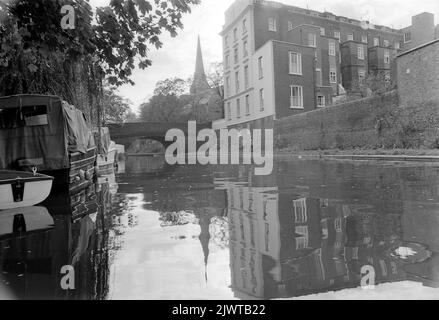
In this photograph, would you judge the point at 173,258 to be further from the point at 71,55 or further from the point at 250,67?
the point at 250,67

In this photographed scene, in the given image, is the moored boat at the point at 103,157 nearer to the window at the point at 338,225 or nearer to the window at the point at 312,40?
the window at the point at 338,225

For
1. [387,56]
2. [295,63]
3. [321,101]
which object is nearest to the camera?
[295,63]

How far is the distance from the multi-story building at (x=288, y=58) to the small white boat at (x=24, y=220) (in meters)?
31.5

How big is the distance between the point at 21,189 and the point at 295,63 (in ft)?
115

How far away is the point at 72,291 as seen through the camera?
3109mm

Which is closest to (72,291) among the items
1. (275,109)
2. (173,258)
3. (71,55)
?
(173,258)

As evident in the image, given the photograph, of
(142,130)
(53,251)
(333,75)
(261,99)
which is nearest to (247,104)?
(261,99)

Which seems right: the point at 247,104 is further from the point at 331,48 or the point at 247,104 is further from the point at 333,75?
the point at 331,48

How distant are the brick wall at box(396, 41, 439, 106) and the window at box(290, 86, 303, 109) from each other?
55.6 feet

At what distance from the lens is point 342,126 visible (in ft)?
83.5

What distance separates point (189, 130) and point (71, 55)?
51.4m

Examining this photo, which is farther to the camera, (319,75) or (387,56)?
(387,56)

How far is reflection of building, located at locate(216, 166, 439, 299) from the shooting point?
10.6ft

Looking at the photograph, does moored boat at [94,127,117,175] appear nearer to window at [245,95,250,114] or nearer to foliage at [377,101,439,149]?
foliage at [377,101,439,149]
